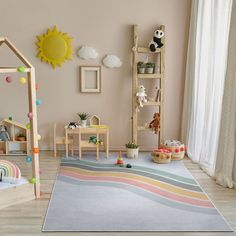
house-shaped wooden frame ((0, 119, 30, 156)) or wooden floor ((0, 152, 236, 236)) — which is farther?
house-shaped wooden frame ((0, 119, 30, 156))

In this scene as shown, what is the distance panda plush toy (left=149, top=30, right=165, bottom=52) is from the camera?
468 centimetres

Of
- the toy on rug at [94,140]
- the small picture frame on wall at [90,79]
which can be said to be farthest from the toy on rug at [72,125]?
the small picture frame on wall at [90,79]

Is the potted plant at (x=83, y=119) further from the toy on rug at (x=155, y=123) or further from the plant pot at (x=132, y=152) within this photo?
the toy on rug at (x=155, y=123)

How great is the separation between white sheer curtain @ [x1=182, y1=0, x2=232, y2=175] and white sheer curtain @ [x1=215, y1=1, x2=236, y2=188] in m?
0.25

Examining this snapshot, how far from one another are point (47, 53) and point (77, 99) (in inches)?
29.9

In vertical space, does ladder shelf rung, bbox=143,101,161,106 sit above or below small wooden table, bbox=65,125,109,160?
above

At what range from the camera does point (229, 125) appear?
11.6 ft

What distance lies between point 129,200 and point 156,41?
2.35m

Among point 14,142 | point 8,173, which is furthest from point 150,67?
point 8,173

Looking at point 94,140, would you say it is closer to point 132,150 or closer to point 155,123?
point 132,150

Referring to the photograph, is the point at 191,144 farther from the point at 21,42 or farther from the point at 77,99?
the point at 21,42

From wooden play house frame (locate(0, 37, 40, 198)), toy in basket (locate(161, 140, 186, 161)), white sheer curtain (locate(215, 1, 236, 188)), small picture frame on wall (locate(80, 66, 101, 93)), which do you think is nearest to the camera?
wooden play house frame (locate(0, 37, 40, 198))

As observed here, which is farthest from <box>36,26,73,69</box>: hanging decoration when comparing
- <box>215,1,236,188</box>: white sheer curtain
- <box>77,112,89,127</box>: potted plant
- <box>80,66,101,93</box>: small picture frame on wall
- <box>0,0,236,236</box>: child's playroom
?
<box>215,1,236,188</box>: white sheer curtain

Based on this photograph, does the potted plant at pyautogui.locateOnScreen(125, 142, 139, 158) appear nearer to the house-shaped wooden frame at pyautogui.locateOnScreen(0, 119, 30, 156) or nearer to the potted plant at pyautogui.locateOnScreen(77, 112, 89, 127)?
the potted plant at pyautogui.locateOnScreen(77, 112, 89, 127)
